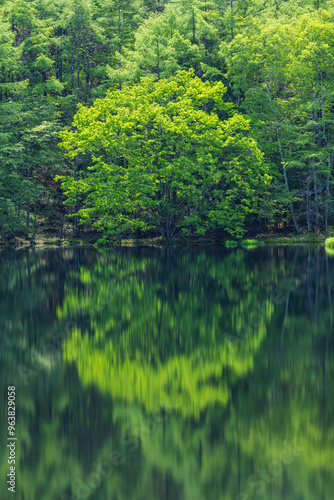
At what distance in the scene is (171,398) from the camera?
17.6ft

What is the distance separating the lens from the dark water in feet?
12.6

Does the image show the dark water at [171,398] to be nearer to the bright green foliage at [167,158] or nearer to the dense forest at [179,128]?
the bright green foliage at [167,158]

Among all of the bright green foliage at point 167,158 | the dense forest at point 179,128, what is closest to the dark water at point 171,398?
the bright green foliage at point 167,158

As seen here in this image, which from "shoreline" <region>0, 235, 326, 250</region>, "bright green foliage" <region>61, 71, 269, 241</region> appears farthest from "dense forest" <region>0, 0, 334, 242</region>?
"shoreline" <region>0, 235, 326, 250</region>

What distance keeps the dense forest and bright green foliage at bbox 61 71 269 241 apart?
85 millimetres

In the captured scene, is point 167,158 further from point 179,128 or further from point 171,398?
point 171,398

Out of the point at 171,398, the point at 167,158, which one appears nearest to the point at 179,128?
the point at 167,158

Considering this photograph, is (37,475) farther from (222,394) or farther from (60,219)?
(60,219)

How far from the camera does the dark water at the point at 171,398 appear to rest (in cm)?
384

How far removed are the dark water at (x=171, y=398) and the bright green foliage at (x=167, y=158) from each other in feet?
Answer: 73.6

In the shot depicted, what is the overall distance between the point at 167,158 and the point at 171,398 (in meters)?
30.8

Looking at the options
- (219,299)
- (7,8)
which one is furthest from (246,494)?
(7,8)

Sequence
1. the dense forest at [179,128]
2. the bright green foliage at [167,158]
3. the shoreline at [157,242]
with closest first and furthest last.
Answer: the bright green foliage at [167,158] < the dense forest at [179,128] < the shoreline at [157,242]

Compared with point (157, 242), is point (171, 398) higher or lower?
lower
